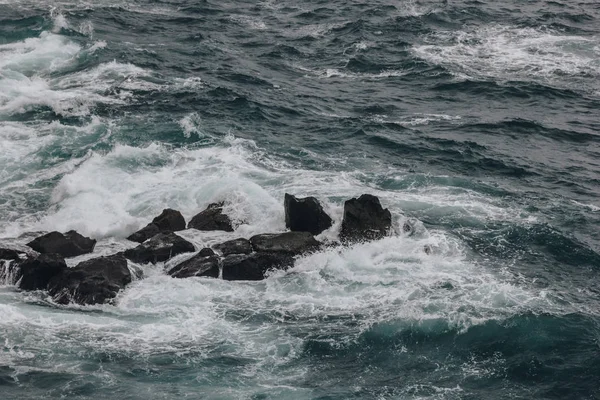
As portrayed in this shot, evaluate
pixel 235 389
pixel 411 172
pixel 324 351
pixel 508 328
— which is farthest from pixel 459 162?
pixel 235 389

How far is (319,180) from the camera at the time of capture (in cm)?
4584

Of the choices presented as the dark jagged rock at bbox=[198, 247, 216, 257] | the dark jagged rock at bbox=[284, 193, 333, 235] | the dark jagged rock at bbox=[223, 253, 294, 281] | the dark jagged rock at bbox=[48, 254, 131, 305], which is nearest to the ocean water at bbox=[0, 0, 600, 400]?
the dark jagged rock at bbox=[223, 253, 294, 281]

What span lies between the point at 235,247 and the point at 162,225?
402 cm

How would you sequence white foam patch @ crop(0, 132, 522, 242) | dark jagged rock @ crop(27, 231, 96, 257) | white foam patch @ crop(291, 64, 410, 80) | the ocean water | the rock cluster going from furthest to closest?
white foam patch @ crop(291, 64, 410, 80)
white foam patch @ crop(0, 132, 522, 242)
dark jagged rock @ crop(27, 231, 96, 257)
the rock cluster
the ocean water

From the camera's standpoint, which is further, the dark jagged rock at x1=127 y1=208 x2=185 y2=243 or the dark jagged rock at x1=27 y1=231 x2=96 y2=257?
the dark jagged rock at x1=127 y1=208 x2=185 y2=243

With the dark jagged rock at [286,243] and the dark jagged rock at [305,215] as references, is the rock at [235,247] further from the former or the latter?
the dark jagged rock at [305,215]

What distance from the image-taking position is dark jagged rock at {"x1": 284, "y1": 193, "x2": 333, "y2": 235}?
40.2 meters

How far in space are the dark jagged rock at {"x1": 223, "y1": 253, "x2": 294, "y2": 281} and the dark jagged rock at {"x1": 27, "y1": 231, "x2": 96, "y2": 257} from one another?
20.3 feet

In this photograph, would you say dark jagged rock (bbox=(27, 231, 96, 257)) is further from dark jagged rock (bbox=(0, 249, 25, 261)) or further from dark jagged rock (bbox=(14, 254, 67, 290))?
dark jagged rock (bbox=(14, 254, 67, 290))

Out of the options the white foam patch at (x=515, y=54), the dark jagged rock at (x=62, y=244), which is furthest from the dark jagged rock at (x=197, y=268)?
the white foam patch at (x=515, y=54)

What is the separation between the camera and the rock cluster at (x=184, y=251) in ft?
116

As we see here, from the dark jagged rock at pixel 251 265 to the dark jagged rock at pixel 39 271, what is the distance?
664 cm

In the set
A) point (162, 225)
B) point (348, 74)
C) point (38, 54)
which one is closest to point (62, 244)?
point (162, 225)

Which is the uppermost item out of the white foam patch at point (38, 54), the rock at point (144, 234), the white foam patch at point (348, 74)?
the white foam patch at point (38, 54)
